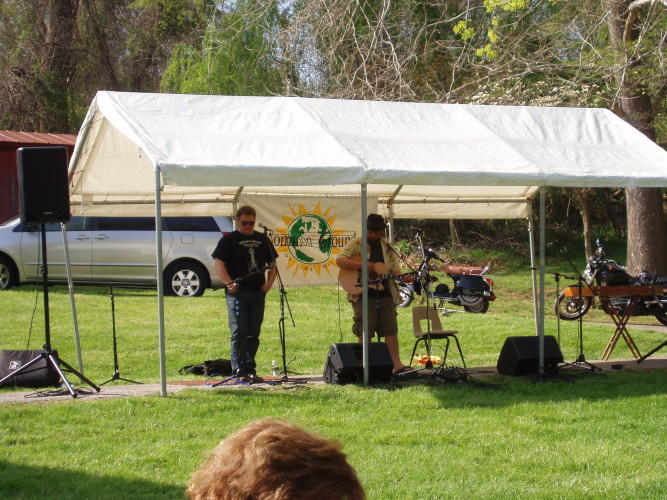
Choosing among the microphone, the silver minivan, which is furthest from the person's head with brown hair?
the silver minivan

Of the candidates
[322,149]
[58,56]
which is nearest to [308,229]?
[322,149]

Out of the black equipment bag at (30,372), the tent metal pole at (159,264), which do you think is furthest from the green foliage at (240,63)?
the tent metal pole at (159,264)

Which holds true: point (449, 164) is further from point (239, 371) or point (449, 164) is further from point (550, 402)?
point (239, 371)

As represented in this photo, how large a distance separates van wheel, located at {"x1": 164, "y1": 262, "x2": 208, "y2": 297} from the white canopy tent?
507cm

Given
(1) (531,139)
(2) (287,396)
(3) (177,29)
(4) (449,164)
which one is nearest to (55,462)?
(2) (287,396)

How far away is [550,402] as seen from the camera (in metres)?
7.34

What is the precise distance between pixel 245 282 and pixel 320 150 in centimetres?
160

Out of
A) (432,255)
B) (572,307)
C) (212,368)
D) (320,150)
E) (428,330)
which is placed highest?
(320,150)

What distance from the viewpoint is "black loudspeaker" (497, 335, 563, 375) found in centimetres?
862

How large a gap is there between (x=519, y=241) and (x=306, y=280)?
46.6 feet

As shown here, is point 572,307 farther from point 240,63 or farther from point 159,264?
point 240,63

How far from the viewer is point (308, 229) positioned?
9.98 meters

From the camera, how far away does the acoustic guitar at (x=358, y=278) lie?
28.3 ft

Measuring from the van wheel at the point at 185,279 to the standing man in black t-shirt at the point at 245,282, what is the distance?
6.60m
